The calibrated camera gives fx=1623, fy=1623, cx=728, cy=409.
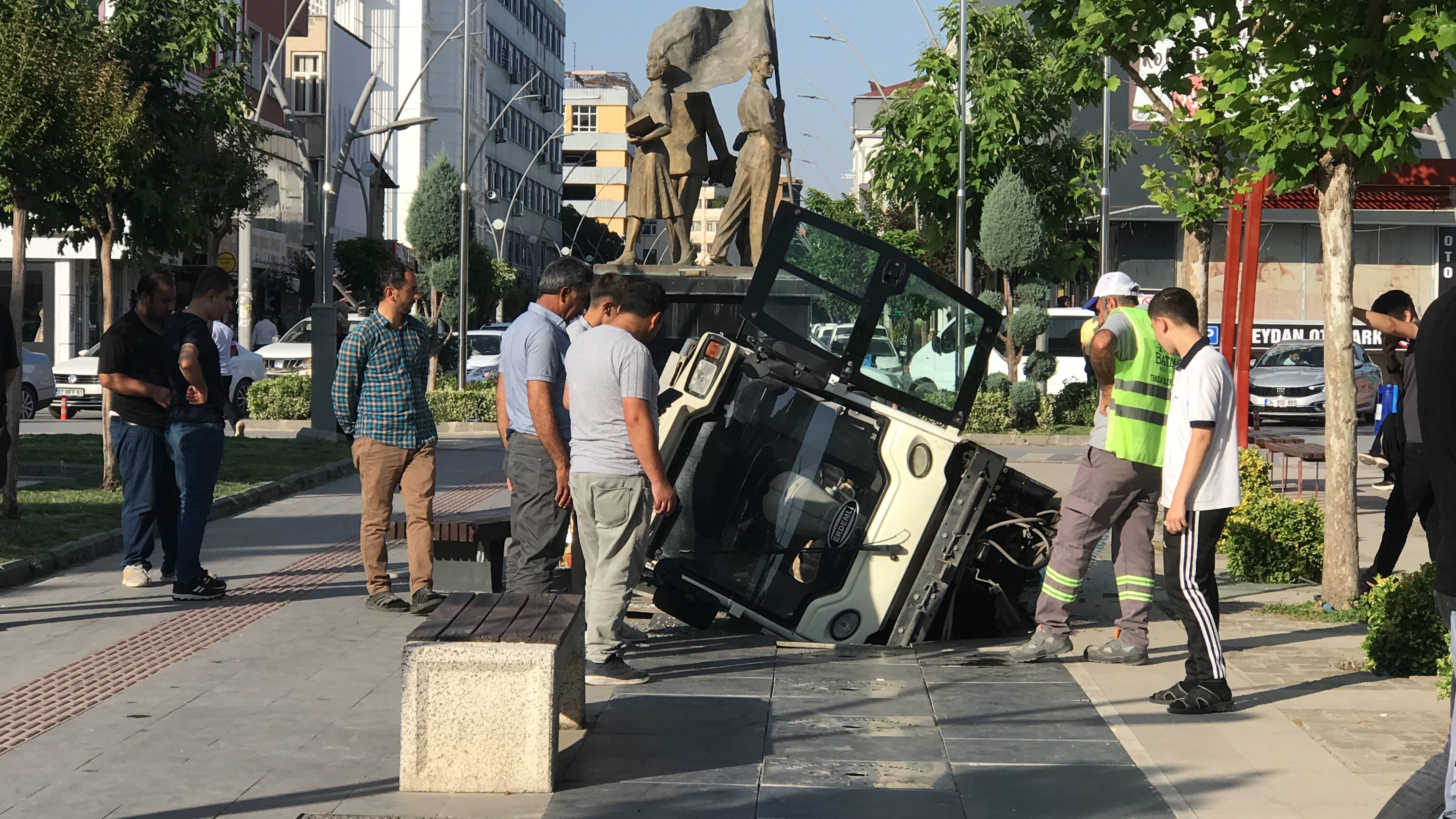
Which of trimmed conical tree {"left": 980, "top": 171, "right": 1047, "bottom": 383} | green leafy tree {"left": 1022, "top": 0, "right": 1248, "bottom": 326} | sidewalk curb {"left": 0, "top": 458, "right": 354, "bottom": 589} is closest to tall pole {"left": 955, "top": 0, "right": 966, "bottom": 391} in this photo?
trimmed conical tree {"left": 980, "top": 171, "right": 1047, "bottom": 383}

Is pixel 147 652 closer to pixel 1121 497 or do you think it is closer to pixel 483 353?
pixel 1121 497

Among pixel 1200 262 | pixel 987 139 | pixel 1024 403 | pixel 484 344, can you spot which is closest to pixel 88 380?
pixel 484 344

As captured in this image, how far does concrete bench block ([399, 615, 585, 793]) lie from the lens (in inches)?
215

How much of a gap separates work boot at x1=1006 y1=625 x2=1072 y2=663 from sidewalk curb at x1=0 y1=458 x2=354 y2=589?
4927mm

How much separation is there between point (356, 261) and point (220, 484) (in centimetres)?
3564

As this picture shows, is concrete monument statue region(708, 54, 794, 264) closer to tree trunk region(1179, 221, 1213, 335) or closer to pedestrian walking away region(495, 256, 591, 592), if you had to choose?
tree trunk region(1179, 221, 1213, 335)

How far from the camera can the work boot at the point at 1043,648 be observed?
8023 mm

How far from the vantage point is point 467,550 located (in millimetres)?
9266

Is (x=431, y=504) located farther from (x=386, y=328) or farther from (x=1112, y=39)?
(x=1112, y=39)

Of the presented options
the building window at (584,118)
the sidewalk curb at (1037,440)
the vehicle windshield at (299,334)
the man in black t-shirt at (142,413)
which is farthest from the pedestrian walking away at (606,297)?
the building window at (584,118)

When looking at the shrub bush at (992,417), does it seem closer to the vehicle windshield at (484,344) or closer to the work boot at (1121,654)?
the vehicle windshield at (484,344)

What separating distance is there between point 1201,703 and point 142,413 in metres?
6.30

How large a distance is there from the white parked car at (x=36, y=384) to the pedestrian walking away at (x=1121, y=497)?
21.0 m

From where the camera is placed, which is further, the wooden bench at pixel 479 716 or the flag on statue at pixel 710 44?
the flag on statue at pixel 710 44
